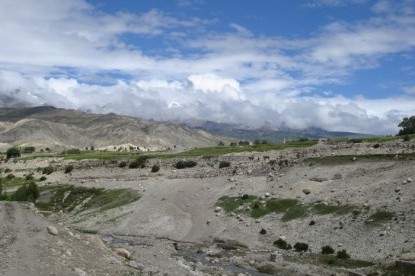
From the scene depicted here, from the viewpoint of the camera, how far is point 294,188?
2889 inches

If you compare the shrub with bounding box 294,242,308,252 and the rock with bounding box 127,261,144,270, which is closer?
the rock with bounding box 127,261,144,270

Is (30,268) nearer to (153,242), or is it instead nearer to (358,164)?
(153,242)

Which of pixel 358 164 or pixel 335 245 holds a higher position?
pixel 358 164

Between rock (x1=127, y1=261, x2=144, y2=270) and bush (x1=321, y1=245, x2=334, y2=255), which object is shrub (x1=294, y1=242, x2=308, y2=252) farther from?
rock (x1=127, y1=261, x2=144, y2=270)

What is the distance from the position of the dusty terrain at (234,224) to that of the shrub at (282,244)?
0.66 m

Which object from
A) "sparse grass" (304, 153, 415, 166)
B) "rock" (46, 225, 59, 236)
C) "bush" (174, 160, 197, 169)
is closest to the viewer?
"rock" (46, 225, 59, 236)

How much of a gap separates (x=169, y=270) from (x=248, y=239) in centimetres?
1708

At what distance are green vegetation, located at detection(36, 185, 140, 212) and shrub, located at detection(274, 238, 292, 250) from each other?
35.1 metres

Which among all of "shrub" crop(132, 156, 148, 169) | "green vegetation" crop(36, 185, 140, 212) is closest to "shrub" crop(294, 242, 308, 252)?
"green vegetation" crop(36, 185, 140, 212)

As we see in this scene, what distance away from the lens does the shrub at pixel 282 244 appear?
54.5m

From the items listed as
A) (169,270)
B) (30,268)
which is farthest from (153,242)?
(30,268)

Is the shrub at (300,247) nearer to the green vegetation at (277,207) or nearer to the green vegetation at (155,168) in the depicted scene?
the green vegetation at (277,207)

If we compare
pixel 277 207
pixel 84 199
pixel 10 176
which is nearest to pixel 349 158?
pixel 277 207

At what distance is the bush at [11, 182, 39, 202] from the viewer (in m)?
93.4
